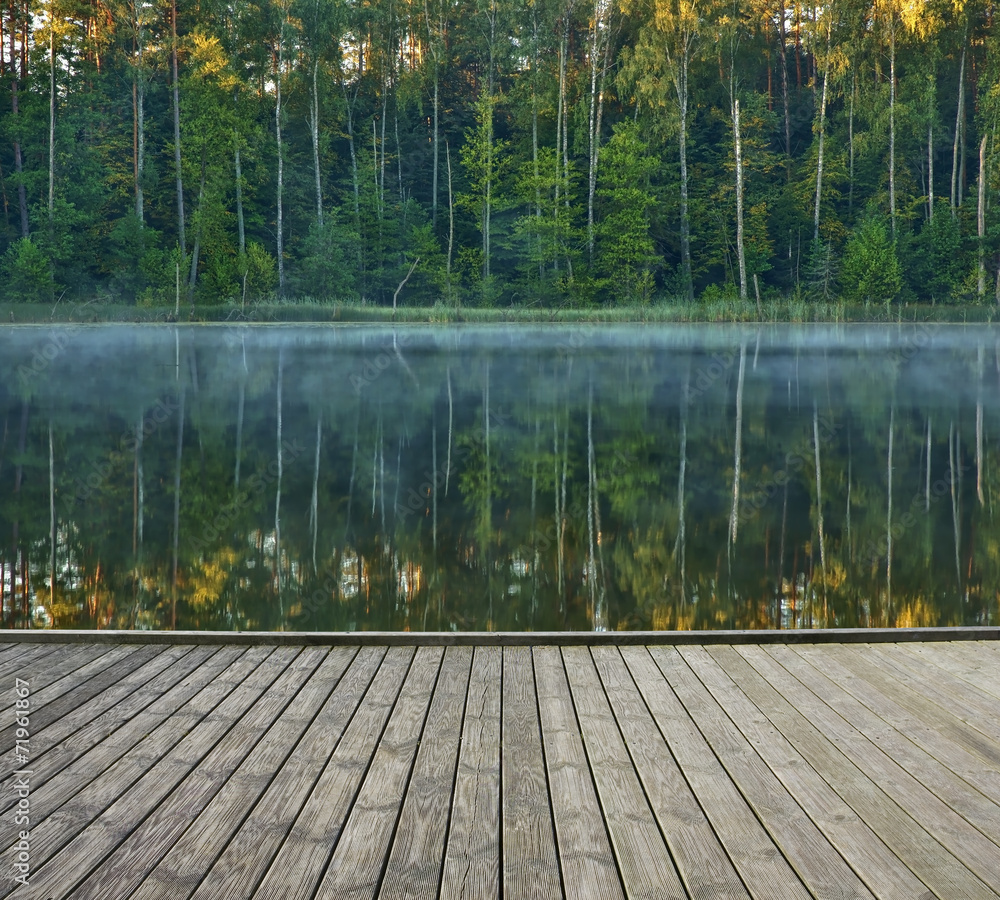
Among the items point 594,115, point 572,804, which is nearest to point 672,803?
point 572,804

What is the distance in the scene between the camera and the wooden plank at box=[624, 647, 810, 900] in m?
2.10

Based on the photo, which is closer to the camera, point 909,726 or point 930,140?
point 909,726

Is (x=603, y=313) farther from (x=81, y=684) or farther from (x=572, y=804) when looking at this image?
(x=572, y=804)

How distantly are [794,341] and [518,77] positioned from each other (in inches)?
630

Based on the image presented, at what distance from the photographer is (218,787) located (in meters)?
2.54

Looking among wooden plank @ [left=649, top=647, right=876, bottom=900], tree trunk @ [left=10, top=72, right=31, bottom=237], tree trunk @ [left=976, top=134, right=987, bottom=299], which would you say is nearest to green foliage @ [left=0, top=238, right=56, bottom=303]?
tree trunk @ [left=10, top=72, right=31, bottom=237]

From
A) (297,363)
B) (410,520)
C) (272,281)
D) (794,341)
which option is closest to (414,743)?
(410,520)

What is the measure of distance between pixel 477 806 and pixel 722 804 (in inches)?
22.9

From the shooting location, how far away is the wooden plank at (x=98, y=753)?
2449mm

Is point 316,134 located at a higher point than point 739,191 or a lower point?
higher

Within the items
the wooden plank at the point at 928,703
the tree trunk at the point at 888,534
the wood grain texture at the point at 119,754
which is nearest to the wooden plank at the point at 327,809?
the wood grain texture at the point at 119,754

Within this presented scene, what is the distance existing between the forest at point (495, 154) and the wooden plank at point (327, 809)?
33683 mm

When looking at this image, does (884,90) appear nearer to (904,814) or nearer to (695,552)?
(695,552)

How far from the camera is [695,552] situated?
22.5ft
